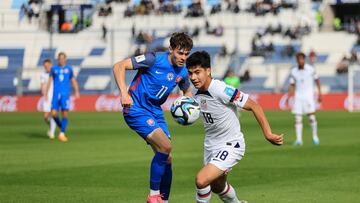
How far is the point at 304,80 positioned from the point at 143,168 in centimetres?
803

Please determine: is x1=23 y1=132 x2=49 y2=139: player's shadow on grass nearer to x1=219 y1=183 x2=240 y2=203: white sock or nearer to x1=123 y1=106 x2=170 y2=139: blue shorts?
x1=123 y1=106 x2=170 y2=139: blue shorts

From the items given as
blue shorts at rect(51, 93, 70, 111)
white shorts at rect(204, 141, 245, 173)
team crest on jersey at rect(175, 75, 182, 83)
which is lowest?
blue shorts at rect(51, 93, 70, 111)

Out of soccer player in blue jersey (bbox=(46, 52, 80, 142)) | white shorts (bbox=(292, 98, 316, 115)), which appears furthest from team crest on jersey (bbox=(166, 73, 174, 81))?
soccer player in blue jersey (bbox=(46, 52, 80, 142))

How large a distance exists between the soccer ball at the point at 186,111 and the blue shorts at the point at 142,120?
1.24 meters

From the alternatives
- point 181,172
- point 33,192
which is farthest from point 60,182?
point 181,172

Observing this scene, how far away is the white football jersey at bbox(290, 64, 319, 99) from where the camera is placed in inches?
943

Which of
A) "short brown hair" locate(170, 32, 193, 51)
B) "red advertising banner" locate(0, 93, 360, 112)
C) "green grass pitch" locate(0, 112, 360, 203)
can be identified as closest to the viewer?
"short brown hair" locate(170, 32, 193, 51)

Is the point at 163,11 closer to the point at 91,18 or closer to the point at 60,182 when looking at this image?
the point at 91,18

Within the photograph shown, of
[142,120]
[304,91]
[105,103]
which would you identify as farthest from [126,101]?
[105,103]

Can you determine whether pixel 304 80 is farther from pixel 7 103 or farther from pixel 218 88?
pixel 7 103

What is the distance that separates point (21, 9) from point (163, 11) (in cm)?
931

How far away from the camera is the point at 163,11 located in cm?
5812

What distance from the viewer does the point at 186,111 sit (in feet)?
33.6

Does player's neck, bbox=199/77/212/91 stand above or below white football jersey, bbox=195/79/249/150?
above
